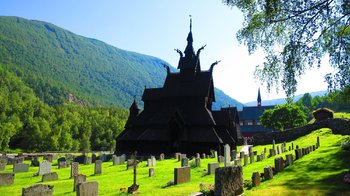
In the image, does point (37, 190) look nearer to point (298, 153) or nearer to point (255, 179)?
point (255, 179)

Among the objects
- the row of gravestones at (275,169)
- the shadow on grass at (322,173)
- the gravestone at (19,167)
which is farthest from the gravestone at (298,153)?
the gravestone at (19,167)

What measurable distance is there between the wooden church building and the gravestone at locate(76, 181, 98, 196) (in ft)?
81.5

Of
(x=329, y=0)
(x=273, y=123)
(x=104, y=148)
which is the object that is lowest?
(x=104, y=148)

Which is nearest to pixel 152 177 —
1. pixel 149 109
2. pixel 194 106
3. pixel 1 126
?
pixel 194 106

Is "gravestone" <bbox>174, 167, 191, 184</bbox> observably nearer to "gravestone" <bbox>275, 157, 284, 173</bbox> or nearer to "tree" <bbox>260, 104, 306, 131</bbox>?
"gravestone" <bbox>275, 157, 284, 173</bbox>

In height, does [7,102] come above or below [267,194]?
above

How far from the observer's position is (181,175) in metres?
16.7

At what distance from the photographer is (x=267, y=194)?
13.0 meters

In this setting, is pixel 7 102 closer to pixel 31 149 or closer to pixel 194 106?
pixel 31 149

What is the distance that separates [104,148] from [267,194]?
82870 mm

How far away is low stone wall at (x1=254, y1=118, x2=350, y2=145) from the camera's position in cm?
4125

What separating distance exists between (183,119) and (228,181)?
26.0 meters

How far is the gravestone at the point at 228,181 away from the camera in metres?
12.8

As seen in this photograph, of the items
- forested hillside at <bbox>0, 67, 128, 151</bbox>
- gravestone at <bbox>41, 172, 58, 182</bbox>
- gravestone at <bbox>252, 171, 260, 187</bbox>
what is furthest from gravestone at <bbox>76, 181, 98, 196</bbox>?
forested hillside at <bbox>0, 67, 128, 151</bbox>
